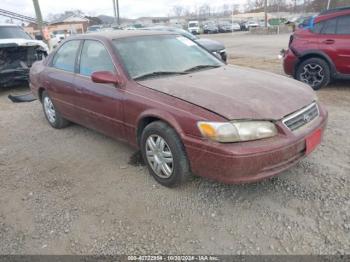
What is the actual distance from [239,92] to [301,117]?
2.06 feet

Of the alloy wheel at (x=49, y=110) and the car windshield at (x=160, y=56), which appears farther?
the alloy wheel at (x=49, y=110)

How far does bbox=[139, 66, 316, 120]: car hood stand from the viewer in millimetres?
2902

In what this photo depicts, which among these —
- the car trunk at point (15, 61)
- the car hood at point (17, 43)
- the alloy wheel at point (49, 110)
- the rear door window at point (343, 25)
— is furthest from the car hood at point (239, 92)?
the car hood at point (17, 43)

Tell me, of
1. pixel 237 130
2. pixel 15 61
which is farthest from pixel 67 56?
pixel 15 61

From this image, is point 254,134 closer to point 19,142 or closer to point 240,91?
point 240,91

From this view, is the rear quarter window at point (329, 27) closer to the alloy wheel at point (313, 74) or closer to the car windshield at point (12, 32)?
the alloy wheel at point (313, 74)

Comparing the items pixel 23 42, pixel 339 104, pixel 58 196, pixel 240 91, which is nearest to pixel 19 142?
pixel 58 196

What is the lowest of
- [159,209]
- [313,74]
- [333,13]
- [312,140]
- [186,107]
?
[159,209]

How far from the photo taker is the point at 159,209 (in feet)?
10.2

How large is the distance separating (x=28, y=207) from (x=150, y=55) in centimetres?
214

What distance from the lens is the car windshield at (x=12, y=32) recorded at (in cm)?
928

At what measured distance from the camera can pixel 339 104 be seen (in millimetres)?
5965

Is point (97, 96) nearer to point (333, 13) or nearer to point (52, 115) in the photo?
point (52, 115)

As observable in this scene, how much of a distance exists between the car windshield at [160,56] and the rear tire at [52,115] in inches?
77.8
